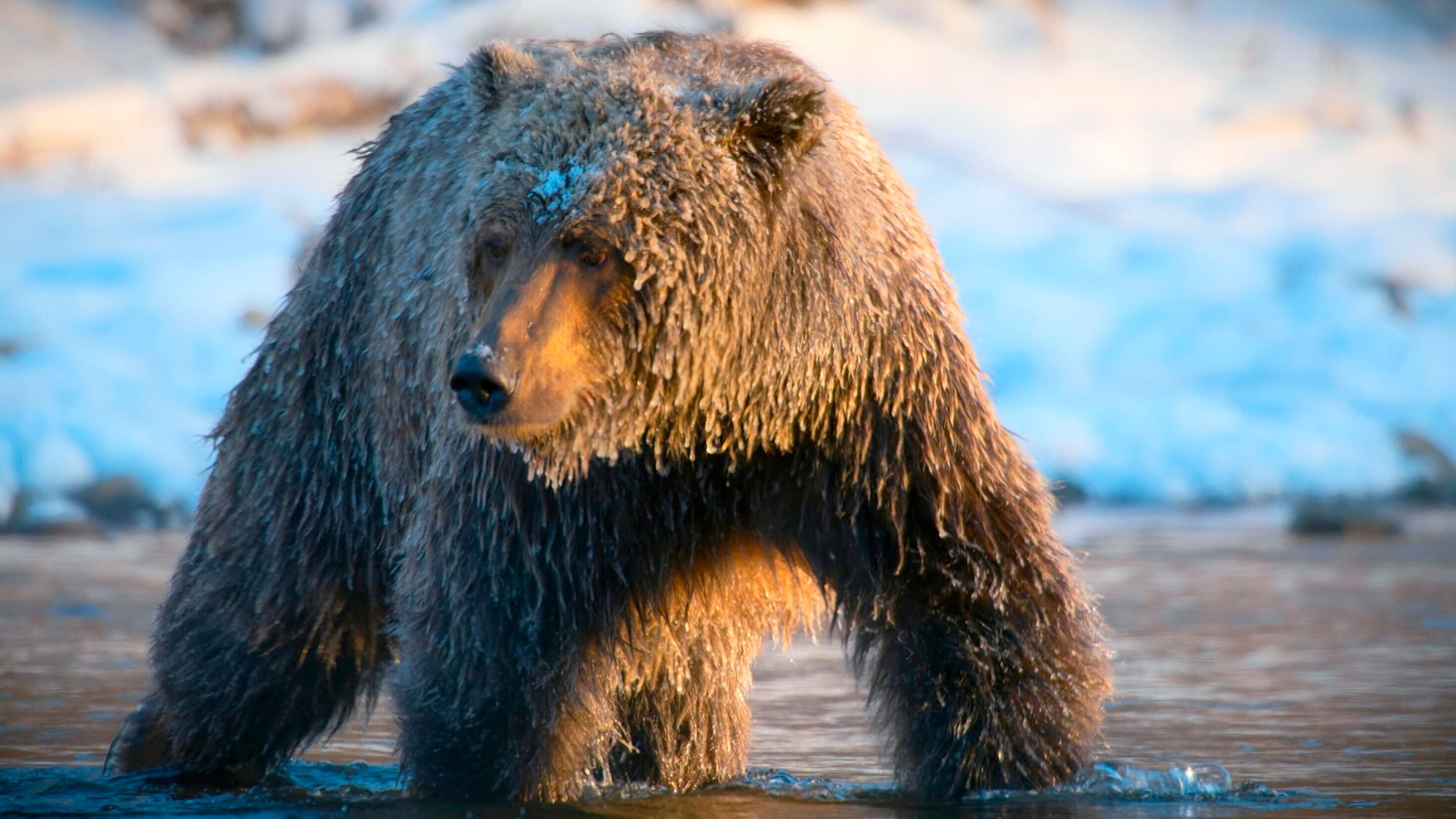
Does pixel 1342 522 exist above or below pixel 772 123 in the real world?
below

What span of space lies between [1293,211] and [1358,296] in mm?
2073

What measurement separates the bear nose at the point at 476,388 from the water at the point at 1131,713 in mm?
1079

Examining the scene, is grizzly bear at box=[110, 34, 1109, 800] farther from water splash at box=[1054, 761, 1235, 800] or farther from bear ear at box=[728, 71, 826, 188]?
water splash at box=[1054, 761, 1235, 800]

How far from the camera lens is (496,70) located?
3.97 meters

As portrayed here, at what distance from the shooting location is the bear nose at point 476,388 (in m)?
3.41

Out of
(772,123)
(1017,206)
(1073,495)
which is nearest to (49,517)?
(1073,495)

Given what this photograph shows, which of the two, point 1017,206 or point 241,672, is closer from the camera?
point 241,672

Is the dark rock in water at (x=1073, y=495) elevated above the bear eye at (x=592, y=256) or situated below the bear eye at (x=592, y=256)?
below

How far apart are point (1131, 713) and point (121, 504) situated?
26.6 ft

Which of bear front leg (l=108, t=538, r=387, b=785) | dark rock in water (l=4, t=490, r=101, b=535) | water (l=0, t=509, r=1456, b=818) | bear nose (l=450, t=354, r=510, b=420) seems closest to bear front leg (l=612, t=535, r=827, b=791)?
water (l=0, t=509, r=1456, b=818)

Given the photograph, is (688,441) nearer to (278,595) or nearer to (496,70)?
(496,70)

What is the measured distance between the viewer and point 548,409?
356 cm

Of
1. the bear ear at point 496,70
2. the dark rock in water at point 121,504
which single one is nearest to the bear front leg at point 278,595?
the bear ear at point 496,70

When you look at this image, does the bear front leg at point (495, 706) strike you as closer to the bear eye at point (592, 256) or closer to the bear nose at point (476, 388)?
the bear nose at point (476, 388)
